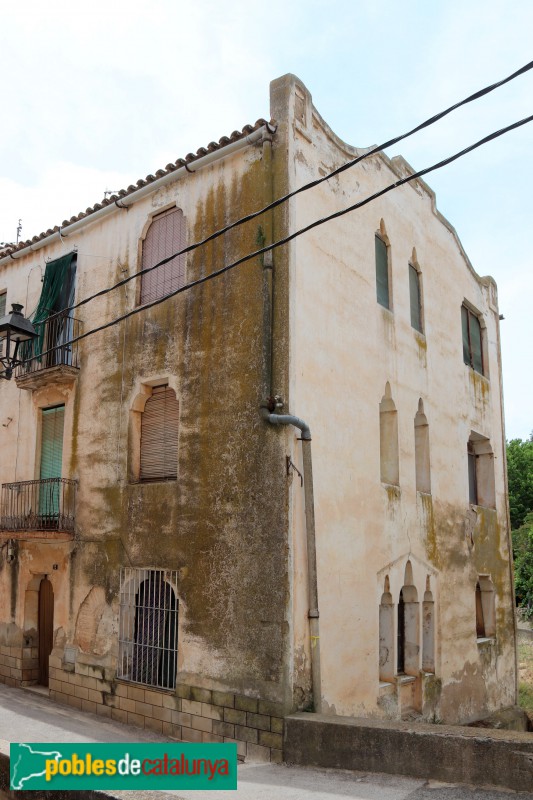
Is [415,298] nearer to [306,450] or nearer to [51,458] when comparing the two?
[306,450]

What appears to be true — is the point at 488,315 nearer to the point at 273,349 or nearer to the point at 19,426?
the point at 273,349

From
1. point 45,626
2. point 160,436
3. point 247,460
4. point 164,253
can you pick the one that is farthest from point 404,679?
point 164,253

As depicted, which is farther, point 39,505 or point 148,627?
point 39,505

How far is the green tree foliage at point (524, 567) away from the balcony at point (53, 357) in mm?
27061

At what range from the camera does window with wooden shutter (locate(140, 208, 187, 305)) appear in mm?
12562

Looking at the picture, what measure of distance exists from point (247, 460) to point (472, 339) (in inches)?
375

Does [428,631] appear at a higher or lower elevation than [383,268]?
lower

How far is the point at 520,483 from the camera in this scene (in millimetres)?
44125

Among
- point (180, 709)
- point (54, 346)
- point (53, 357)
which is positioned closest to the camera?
point (180, 709)

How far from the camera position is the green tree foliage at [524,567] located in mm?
34375

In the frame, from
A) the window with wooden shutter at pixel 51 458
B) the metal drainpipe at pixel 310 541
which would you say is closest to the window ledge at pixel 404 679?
the metal drainpipe at pixel 310 541

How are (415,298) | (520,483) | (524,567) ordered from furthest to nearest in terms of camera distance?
(520,483), (524,567), (415,298)
